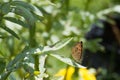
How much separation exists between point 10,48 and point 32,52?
2.49 ft

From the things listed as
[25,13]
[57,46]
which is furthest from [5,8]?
[57,46]

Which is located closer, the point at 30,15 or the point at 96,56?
the point at 30,15

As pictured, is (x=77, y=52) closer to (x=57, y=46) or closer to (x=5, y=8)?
(x=57, y=46)

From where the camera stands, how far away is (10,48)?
5.76ft

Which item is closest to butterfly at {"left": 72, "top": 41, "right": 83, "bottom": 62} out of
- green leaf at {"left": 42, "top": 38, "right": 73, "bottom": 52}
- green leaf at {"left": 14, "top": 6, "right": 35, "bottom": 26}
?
green leaf at {"left": 42, "top": 38, "right": 73, "bottom": 52}

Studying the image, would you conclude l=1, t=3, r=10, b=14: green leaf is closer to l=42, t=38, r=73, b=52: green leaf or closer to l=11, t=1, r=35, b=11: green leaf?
l=11, t=1, r=35, b=11: green leaf

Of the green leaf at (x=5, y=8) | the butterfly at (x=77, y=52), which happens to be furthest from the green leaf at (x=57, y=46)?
the green leaf at (x=5, y=8)

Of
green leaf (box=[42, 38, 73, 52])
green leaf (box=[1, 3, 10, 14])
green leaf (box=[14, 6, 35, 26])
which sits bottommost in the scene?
green leaf (box=[42, 38, 73, 52])

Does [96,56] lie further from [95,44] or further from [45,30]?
[45,30]

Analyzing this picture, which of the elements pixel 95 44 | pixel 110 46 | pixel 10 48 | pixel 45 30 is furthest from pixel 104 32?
pixel 10 48

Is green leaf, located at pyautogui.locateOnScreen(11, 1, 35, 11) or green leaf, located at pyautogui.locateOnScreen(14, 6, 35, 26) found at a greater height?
green leaf, located at pyautogui.locateOnScreen(11, 1, 35, 11)

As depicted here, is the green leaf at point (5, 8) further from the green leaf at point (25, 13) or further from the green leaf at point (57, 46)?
the green leaf at point (57, 46)

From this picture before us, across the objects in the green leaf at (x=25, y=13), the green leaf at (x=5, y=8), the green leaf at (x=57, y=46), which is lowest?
the green leaf at (x=57, y=46)

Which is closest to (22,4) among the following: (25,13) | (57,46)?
(25,13)
